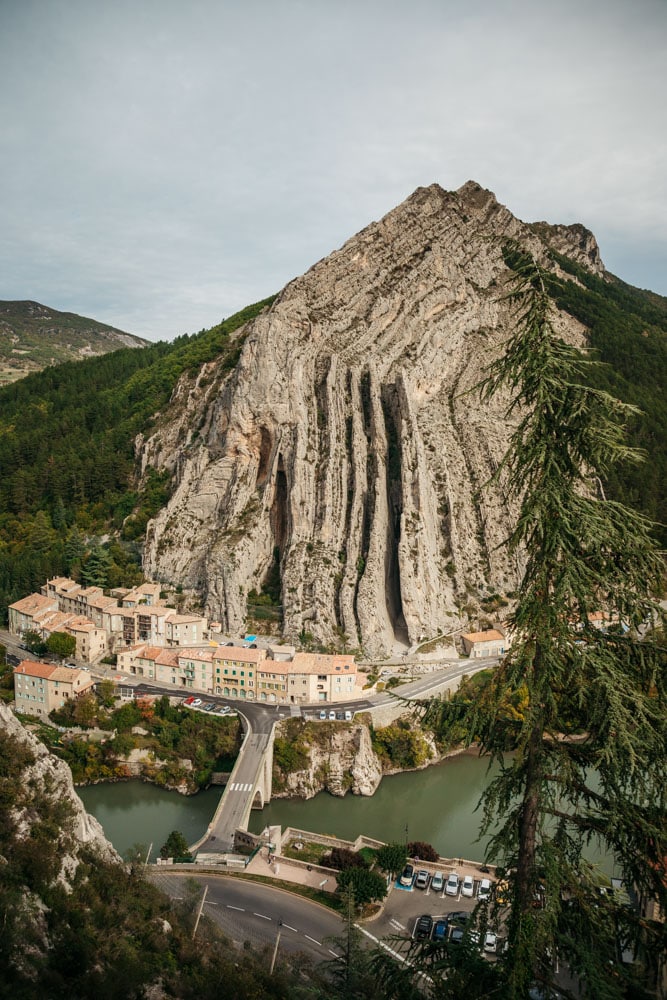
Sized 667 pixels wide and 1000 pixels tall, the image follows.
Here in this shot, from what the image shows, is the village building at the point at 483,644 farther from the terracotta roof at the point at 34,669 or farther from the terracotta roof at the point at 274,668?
the terracotta roof at the point at 34,669

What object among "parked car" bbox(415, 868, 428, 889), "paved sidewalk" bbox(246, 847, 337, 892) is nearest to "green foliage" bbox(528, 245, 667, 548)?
"parked car" bbox(415, 868, 428, 889)

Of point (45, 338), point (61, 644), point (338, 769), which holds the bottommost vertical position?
point (338, 769)

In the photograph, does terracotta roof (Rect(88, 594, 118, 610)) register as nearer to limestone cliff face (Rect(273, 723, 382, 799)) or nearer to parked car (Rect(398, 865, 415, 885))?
limestone cliff face (Rect(273, 723, 382, 799))

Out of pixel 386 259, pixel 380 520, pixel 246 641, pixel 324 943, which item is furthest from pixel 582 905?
pixel 386 259

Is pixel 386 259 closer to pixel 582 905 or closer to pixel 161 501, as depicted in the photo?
pixel 161 501

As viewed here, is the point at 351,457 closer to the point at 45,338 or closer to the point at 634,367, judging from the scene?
the point at 634,367

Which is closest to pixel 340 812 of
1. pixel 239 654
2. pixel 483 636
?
pixel 239 654
